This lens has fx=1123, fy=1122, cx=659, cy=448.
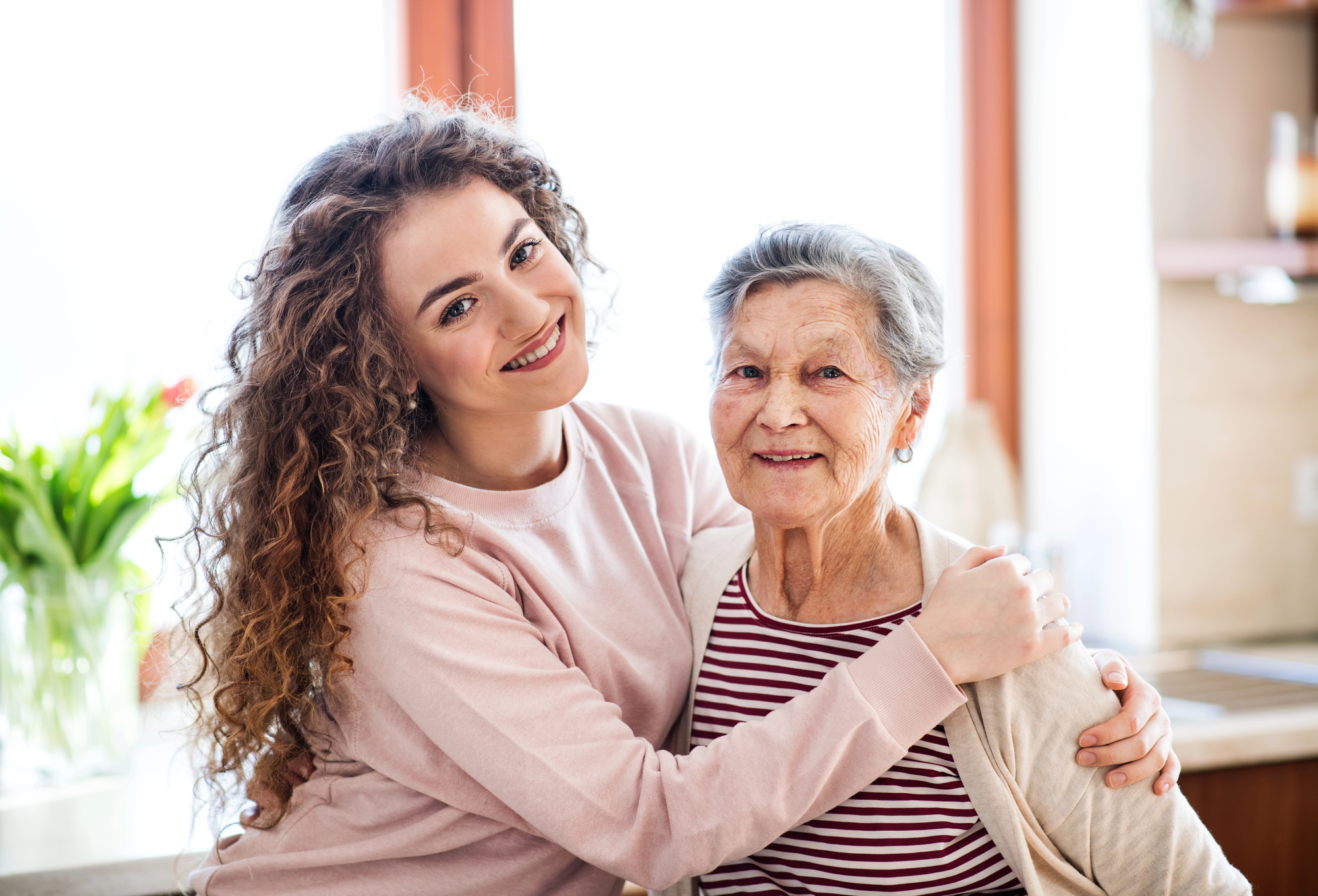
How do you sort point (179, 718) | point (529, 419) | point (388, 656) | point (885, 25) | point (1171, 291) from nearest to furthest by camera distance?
point (388, 656)
point (529, 419)
point (179, 718)
point (1171, 291)
point (885, 25)

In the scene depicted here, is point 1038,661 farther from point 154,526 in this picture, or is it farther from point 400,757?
point 154,526

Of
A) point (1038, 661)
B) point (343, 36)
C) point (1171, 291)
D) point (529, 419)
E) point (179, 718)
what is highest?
point (343, 36)

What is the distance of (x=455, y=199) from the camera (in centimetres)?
131

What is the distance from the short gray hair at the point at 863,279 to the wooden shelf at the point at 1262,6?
4.40 ft

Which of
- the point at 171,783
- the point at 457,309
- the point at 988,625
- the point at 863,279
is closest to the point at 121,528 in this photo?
the point at 171,783

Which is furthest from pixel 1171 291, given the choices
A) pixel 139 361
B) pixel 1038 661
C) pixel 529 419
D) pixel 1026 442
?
pixel 139 361

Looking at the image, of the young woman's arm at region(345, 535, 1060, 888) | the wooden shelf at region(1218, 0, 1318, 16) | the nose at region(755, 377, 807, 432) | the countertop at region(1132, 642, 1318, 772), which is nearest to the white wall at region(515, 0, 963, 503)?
the wooden shelf at region(1218, 0, 1318, 16)

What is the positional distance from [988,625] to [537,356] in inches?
23.2

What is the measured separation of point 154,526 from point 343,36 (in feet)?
3.33

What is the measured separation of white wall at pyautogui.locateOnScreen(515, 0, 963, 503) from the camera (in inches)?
92.6

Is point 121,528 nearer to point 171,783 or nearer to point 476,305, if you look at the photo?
point 171,783

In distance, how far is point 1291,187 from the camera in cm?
216

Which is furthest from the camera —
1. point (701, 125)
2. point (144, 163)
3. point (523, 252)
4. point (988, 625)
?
point (701, 125)

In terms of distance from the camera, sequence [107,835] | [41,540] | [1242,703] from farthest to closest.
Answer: [1242,703]
[41,540]
[107,835]
